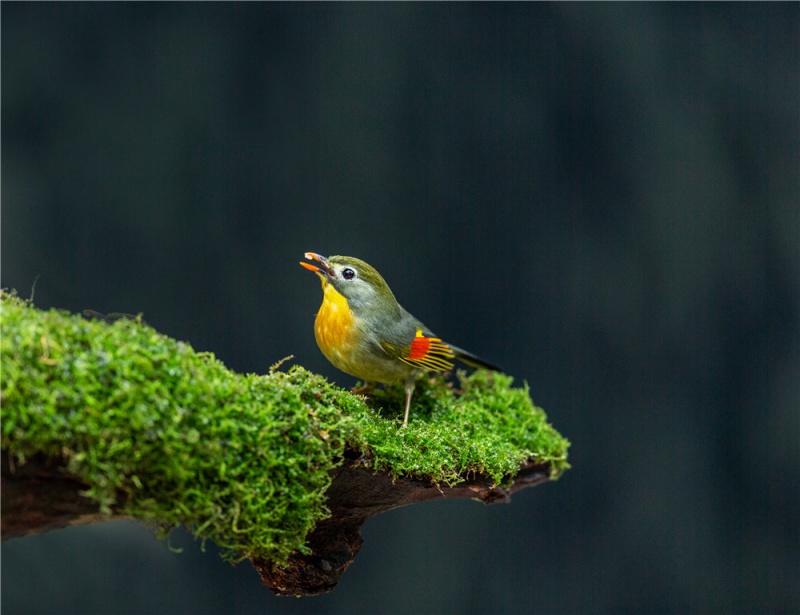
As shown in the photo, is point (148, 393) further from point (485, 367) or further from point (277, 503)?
point (485, 367)

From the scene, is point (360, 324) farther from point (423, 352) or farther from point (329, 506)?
point (329, 506)

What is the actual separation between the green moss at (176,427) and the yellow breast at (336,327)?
558mm

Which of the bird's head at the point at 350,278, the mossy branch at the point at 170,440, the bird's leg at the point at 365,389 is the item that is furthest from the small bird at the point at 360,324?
the mossy branch at the point at 170,440

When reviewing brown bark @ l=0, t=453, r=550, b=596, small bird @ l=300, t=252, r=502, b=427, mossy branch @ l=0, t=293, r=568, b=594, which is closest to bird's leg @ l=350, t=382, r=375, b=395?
small bird @ l=300, t=252, r=502, b=427

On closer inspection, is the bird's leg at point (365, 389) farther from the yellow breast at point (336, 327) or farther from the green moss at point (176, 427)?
the green moss at point (176, 427)

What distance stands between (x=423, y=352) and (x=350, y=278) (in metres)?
0.50

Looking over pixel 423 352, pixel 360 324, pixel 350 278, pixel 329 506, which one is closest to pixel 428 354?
pixel 423 352

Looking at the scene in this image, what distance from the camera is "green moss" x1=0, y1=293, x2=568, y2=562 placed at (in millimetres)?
2029

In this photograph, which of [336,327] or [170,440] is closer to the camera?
[170,440]

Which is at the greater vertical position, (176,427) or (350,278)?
(350,278)

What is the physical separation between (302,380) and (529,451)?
5.21 feet

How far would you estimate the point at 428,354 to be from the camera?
3557 millimetres

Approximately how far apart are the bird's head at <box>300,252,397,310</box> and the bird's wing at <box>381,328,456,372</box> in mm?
210

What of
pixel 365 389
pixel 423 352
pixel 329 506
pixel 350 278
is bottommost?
pixel 329 506
